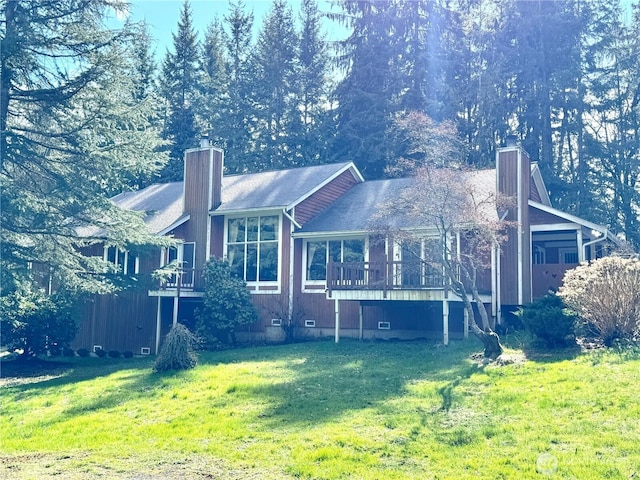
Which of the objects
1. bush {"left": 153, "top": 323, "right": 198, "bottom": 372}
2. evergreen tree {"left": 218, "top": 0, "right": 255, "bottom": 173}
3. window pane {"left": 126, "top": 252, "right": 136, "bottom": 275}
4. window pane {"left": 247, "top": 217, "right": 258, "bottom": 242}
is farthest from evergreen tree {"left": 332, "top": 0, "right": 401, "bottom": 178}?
bush {"left": 153, "top": 323, "right": 198, "bottom": 372}

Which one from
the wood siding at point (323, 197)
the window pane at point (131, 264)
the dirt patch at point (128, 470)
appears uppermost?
the wood siding at point (323, 197)

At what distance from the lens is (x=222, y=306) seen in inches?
709

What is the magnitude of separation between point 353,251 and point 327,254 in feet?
2.87

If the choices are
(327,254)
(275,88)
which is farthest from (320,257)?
(275,88)

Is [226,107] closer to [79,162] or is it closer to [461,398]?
[79,162]

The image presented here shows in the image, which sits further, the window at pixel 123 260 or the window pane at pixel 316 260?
the window at pixel 123 260

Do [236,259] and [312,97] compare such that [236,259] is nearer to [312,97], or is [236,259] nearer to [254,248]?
[254,248]

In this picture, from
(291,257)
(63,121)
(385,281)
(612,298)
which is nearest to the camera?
(612,298)

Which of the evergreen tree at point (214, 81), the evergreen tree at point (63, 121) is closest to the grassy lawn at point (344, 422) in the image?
the evergreen tree at point (63, 121)

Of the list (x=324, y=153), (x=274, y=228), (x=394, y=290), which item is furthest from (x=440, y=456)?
(x=324, y=153)

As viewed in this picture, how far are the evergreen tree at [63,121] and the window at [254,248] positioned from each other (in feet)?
17.6

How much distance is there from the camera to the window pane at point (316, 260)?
18.5m

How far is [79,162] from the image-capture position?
1423cm

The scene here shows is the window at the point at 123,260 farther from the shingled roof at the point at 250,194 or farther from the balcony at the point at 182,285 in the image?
the balcony at the point at 182,285
